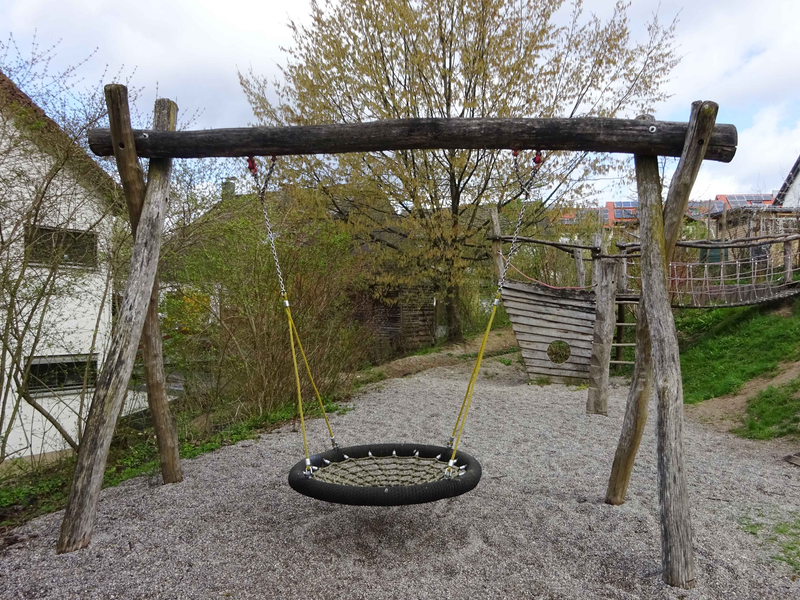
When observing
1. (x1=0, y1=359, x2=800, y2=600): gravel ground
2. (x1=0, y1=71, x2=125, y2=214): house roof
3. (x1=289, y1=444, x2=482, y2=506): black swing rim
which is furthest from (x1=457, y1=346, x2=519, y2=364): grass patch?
(x1=289, y1=444, x2=482, y2=506): black swing rim

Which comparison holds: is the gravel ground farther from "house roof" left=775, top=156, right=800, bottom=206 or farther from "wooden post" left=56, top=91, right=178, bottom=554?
"house roof" left=775, top=156, right=800, bottom=206

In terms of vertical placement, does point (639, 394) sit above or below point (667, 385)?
below

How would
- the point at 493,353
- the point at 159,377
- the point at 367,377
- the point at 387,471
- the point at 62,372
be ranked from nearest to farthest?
1. the point at 387,471
2. the point at 159,377
3. the point at 62,372
4. the point at 367,377
5. the point at 493,353

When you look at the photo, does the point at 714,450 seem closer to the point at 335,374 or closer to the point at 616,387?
the point at 616,387

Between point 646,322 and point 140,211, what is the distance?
278cm

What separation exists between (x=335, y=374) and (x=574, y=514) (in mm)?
4045

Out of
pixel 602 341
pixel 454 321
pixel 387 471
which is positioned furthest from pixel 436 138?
pixel 454 321

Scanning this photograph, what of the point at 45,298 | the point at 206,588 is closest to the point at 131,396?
the point at 45,298

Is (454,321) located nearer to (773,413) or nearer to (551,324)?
(551,324)

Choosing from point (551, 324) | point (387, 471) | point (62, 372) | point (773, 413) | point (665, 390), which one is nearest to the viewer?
point (665, 390)

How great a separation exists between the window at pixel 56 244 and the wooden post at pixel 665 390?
3.93m

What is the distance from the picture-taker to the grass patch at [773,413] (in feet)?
16.3

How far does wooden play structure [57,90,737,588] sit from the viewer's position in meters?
2.45

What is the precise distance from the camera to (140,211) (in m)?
2.94
